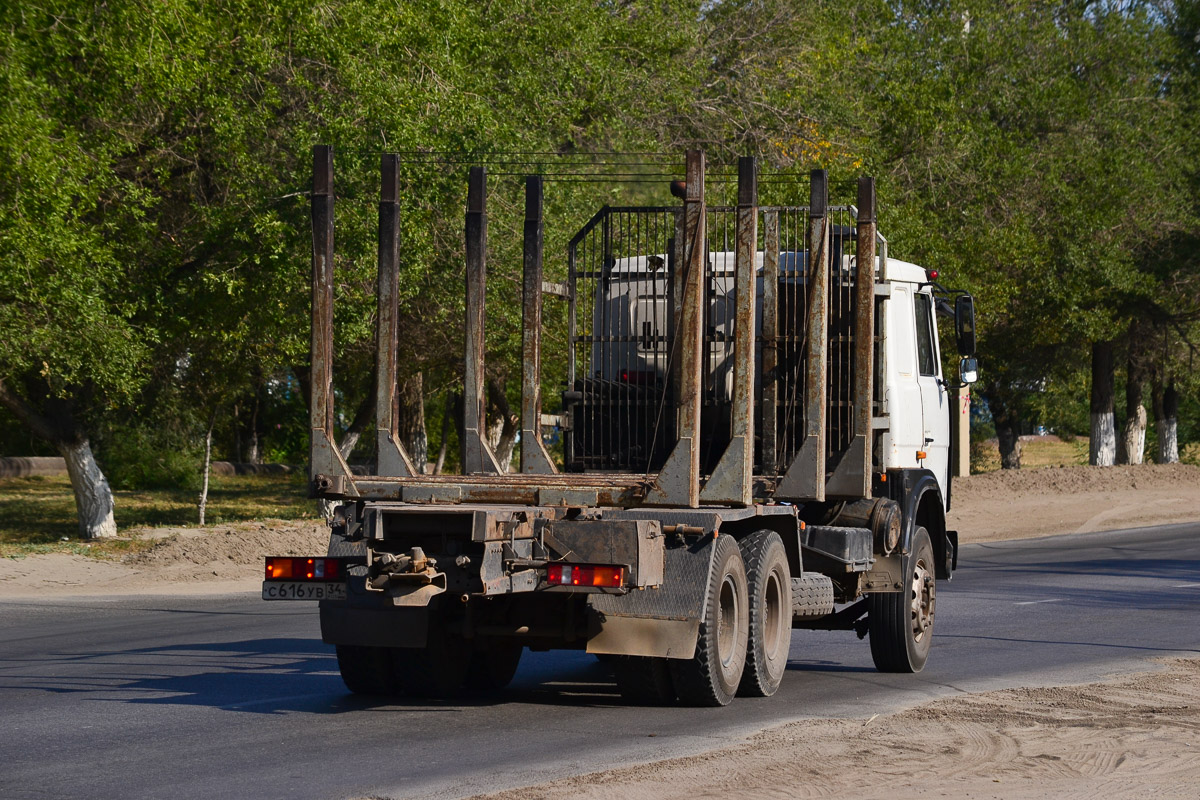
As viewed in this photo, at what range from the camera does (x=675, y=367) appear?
34.0ft

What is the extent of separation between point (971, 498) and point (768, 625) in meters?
23.2

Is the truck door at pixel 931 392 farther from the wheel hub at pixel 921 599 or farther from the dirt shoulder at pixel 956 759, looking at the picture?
the dirt shoulder at pixel 956 759

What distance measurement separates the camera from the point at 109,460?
40969 mm

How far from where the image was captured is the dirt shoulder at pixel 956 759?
6.46m

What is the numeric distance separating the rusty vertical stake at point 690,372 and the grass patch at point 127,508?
14457 millimetres

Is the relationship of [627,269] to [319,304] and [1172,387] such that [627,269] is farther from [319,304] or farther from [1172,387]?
[1172,387]

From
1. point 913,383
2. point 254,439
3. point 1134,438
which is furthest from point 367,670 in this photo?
point 254,439

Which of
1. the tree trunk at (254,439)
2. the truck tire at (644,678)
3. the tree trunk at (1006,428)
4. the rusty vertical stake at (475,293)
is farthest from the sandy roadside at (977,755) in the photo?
the tree trunk at (254,439)

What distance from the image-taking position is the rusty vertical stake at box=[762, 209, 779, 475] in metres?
10.2

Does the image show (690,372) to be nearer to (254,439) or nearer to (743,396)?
(743,396)

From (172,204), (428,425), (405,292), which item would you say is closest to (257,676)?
(405,292)

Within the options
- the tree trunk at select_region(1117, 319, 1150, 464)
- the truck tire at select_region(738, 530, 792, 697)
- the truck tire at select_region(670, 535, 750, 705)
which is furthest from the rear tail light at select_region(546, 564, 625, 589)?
the tree trunk at select_region(1117, 319, 1150, 464)

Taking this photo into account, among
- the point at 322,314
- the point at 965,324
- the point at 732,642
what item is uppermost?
the point at 965,324

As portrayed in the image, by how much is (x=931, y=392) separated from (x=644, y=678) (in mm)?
4140
